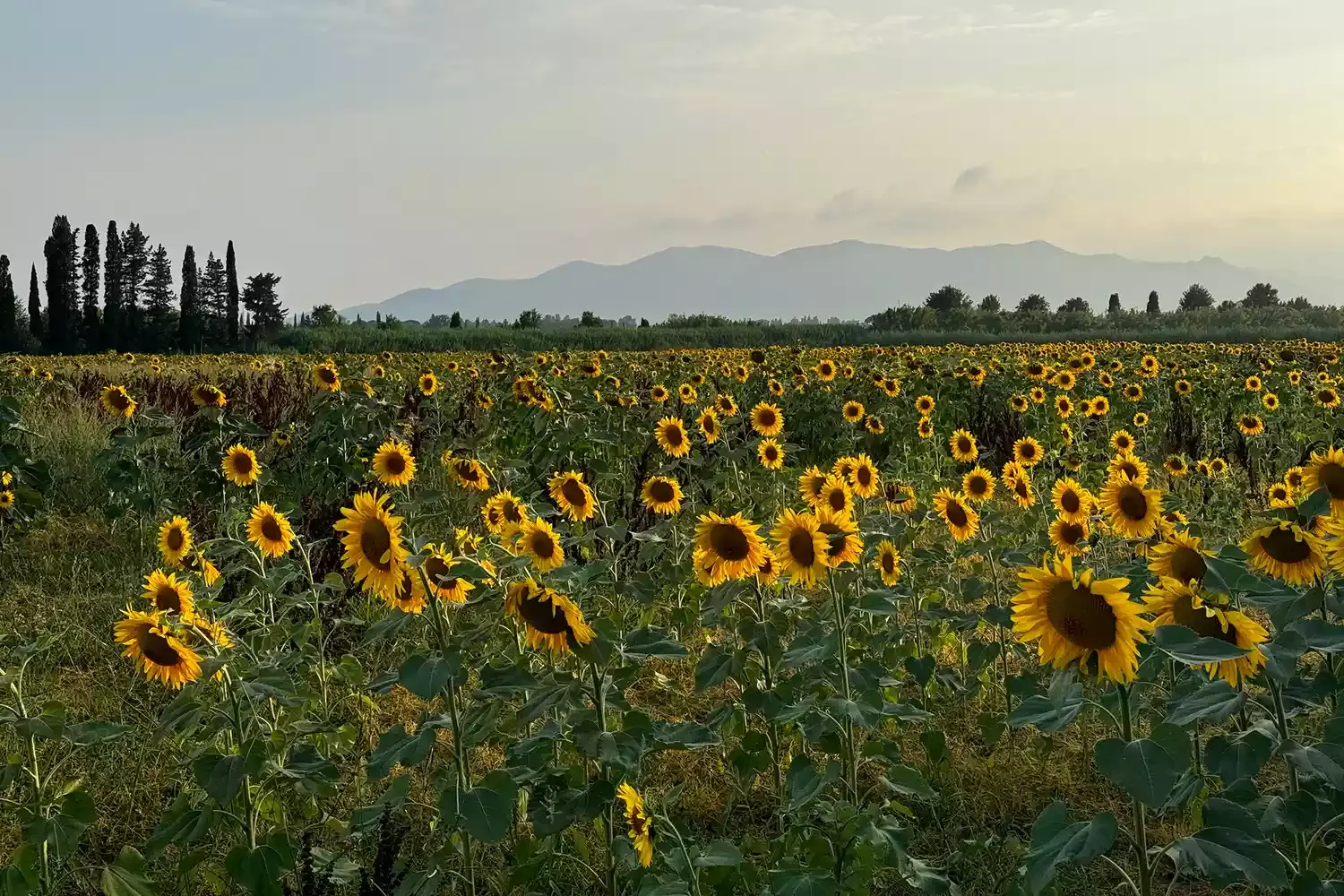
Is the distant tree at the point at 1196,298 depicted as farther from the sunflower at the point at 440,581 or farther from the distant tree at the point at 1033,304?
the sunflower at the point at 440,581

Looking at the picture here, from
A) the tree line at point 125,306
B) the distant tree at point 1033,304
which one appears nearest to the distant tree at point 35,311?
the tree line at point 125,306

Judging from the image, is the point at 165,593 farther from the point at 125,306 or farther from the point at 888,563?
the point at 125,306

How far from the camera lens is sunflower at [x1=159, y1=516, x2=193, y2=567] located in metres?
3.70

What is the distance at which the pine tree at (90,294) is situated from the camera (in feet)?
168

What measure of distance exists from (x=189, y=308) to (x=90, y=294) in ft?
16.8

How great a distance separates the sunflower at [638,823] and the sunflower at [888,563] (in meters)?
1.53

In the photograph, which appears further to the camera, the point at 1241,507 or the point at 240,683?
the point at 1241,507

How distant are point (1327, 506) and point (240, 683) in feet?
7.64

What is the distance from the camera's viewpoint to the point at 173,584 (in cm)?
275

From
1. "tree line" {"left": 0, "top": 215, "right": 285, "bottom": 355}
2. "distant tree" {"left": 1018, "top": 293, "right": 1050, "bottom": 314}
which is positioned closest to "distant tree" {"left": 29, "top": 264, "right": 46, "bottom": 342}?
"tree line" {"left": 0, "top": 215, "right": 285, "bottom": 355}

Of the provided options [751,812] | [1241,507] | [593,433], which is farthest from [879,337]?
[751,812]

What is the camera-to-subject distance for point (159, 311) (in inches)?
2485

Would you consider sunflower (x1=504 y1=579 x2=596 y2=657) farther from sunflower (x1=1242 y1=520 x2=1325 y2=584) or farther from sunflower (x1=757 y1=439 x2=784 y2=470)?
sunflower (x1=757 y1=439 x2=784 y2=470)

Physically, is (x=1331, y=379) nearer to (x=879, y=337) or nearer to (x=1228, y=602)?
(x=1228, y=602)
